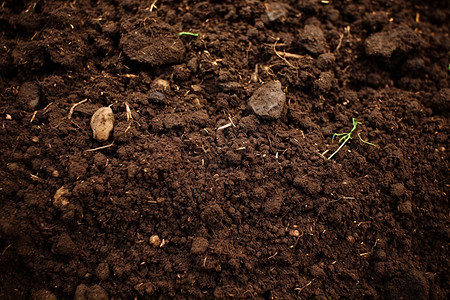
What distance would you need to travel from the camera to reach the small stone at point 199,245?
63.8 inches

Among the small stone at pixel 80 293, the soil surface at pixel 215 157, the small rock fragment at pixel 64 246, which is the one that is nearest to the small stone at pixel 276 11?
the soil surface at pixel 215 157

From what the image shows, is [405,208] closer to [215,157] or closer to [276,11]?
[215,157]

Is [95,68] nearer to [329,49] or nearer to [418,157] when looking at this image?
[329,49]

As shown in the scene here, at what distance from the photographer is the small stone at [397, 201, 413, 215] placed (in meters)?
1.84

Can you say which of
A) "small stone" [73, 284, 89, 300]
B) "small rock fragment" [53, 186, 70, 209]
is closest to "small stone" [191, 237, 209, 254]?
"small stone" [73, 284, 89, 300]

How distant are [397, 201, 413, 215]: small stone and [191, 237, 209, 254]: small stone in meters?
1.13

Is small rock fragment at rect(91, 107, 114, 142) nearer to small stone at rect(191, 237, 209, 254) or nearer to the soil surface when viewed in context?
the soil surface

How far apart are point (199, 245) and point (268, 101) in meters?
0.89

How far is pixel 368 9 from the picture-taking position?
7.78ft

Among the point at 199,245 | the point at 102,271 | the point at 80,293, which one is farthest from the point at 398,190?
the point at 80,293

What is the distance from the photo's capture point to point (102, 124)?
1734 mm

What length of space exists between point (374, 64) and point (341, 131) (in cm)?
64

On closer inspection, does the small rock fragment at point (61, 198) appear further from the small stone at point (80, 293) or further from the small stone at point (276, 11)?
the small stone at point (276, 11)

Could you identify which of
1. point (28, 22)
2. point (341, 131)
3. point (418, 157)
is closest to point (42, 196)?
point (28, 22)
